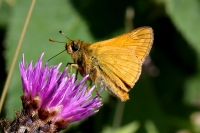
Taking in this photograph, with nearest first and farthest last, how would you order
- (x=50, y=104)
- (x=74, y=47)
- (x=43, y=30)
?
(x=50, y=104)
(x=74, y=47)
(x=43, y=30)

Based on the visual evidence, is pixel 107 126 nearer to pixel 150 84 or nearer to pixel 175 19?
pixel 150 84

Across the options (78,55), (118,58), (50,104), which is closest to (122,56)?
(118,58)

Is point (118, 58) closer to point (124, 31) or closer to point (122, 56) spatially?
point (122, 56)

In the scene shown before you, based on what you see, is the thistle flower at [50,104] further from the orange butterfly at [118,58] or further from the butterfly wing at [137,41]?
the butterfly wing at [137,41]

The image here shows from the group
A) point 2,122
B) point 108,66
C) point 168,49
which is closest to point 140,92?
point 168,49

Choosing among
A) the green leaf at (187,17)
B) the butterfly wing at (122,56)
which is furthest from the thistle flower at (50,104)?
the green leaf at (187,17)
